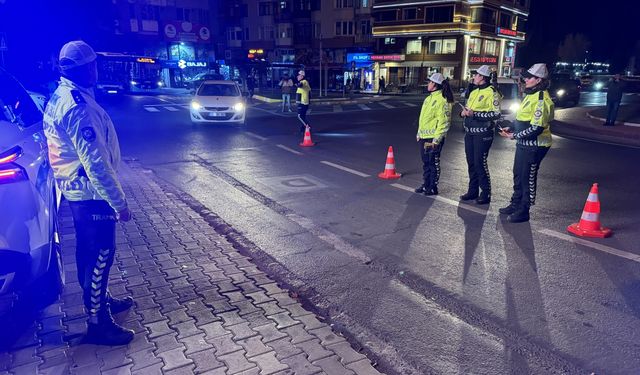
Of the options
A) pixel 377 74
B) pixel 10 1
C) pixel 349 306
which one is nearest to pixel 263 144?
pixel 349 306

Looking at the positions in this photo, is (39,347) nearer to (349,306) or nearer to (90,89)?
(90,89)

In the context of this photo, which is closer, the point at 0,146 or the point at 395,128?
the point at 0,146

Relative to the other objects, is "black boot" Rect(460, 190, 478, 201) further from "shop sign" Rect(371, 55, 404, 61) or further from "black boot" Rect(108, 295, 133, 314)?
"shop sign" Rect(371, 55, 404, 61)

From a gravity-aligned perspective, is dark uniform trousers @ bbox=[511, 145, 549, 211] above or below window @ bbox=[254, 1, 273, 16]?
below

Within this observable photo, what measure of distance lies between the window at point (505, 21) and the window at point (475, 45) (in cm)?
677

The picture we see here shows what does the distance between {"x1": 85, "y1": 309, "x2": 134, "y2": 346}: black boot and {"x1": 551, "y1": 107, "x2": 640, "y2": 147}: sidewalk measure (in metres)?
15.3

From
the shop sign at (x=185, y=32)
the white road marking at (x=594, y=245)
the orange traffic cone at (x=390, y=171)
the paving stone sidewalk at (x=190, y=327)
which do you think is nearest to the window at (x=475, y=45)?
the shop sign at (x=185, y=32)

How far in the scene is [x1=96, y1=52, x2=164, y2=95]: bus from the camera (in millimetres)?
39125

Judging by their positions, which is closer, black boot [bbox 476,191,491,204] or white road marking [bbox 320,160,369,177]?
black boot [bbox 476,191,491,204]

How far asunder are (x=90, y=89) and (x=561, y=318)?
4.06 meters

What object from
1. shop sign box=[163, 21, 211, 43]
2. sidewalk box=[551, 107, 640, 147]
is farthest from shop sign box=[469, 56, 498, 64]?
sidewalk box=[551, 107, 640, 147]

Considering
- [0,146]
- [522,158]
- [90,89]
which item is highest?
[90,89]

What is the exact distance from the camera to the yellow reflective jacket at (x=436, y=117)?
713cm

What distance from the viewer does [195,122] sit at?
16.4 m
